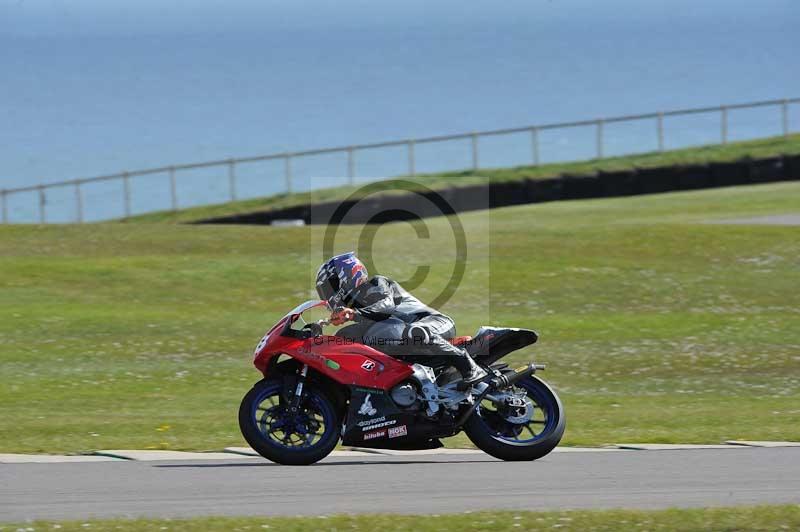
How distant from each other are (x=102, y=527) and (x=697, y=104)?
13385 centimetres

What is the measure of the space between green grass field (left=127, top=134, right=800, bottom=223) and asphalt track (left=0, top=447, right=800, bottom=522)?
3118cm

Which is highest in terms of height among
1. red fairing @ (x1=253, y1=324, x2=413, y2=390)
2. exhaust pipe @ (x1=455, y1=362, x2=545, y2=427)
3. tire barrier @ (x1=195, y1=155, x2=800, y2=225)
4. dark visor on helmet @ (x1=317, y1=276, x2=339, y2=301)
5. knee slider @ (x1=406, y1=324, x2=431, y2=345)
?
tire barrier @ (x1=195, y1=155, x2=800, y2=225)

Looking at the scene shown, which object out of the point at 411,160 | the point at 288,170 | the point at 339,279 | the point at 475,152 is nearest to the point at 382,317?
the point at 339,279

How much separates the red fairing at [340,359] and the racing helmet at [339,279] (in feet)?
1.11

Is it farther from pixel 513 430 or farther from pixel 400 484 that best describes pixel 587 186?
pixel 400 484

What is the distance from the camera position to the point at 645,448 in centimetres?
1190

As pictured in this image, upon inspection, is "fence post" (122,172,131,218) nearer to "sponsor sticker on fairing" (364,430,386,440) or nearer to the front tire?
the front tire

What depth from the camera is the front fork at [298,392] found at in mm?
10758

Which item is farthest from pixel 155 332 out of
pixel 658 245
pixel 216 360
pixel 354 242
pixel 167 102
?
pixel 167 102

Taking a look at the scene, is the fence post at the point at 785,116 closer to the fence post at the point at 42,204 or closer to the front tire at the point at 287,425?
the fence post at the point at 42,204

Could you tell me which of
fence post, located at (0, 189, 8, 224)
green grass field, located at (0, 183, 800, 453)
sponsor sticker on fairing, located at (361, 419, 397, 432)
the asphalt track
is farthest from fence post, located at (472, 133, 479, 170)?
sponsor sticker on fairing, located at (361, 419, 397, 432)

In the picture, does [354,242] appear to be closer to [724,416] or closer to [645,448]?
[724,416]

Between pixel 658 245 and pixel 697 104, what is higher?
pixel 697 104

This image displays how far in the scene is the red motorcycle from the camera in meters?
10.8
